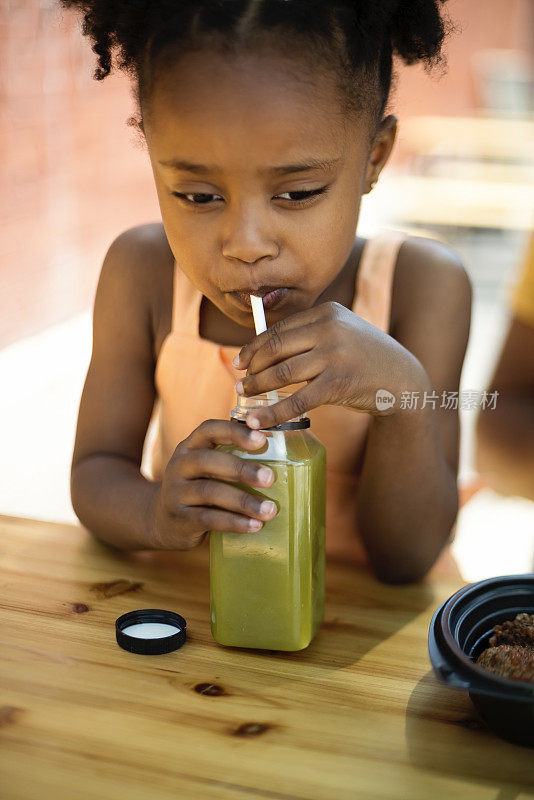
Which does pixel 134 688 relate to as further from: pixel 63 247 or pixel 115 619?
pixel 63 247

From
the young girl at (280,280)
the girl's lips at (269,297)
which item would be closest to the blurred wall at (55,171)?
the young girl at (280,280)

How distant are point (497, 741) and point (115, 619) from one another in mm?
343

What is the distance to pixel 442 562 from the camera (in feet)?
3.70

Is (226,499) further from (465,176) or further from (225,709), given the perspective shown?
(465,176)

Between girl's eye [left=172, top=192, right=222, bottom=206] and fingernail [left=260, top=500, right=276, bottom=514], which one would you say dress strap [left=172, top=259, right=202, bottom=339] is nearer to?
girl's eye [left=172, top=192, right=222, bottom=206]

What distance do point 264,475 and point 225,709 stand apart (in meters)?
0.18

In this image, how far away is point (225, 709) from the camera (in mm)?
641

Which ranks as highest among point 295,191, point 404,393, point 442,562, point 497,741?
point 295,191

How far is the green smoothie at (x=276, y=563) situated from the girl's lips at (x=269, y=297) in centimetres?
16

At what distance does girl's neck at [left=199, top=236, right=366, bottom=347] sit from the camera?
3.56 feet

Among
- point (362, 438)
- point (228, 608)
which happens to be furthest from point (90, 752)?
point (362, 438)

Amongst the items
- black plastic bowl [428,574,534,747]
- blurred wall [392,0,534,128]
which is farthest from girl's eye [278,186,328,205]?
blurred wall [392,0,534,128]

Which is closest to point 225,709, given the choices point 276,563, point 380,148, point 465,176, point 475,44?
point 276,563

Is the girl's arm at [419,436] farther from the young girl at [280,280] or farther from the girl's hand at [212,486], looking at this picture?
the girl's hand at [212,486]
